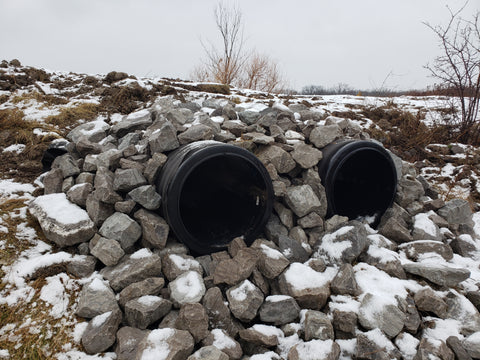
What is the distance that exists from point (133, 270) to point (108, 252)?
0.28 meters

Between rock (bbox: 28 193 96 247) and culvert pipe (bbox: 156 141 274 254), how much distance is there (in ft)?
2.27

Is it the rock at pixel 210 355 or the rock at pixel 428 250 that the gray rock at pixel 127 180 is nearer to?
the rock at pixel 210 355

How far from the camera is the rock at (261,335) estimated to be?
2027 mm

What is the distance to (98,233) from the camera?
8.89 ft

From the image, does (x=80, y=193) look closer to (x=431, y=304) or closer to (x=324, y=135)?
(x=324, y=135)

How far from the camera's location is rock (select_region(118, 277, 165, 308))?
2.24 meters

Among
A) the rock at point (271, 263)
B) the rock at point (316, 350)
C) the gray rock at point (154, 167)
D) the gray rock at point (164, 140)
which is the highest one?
the gray rock at point (164, 140)

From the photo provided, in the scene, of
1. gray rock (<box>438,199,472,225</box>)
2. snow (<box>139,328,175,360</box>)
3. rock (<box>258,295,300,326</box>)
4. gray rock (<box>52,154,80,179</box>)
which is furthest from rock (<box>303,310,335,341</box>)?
gray rock (<box>52,154,80,179</box>)

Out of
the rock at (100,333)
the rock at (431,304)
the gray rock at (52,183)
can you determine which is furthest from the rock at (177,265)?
the rock at (431,304)

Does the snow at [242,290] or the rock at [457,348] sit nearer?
the rock at [457,348]

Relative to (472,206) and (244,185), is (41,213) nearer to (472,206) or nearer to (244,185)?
(244,185)

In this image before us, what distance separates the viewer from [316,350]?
1940 mm

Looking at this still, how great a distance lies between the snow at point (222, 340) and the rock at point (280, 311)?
313 mm

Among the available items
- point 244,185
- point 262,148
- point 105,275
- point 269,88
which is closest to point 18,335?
point 105,275
